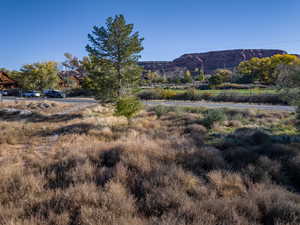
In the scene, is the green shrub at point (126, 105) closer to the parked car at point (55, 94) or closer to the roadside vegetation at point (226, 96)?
the roadside vegetation at point (226, 96)

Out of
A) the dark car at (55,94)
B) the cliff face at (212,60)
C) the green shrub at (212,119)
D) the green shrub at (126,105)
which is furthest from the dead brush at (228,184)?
the cliff face at (212,60)

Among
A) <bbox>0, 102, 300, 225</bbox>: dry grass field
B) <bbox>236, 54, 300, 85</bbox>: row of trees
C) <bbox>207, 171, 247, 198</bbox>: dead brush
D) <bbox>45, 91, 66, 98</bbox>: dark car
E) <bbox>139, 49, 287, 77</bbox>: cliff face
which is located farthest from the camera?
<bbox>139, 49, 287, 77</bbox>: cliff face

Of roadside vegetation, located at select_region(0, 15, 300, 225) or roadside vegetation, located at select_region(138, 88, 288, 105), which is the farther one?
roadside vegetation, located at select_region(138, 88, 288, 105)

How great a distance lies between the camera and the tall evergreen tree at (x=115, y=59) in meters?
12.3

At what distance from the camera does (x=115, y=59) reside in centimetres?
1299

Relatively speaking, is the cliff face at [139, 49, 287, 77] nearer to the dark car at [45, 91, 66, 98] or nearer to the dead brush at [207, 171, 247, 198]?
the dark car at [45, 91, 66, 98]

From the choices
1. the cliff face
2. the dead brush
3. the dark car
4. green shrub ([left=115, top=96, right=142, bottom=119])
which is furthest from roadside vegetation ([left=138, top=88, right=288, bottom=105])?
the cliff face

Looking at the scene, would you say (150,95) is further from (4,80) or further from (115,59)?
(4,80)

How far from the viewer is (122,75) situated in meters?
12.9

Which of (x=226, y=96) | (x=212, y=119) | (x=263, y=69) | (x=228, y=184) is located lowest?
(x=228, y=184)

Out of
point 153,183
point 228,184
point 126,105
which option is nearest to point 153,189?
point 153,183

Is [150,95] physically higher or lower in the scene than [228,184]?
higher

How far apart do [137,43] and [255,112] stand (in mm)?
14157

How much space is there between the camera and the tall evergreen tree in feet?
40.2
